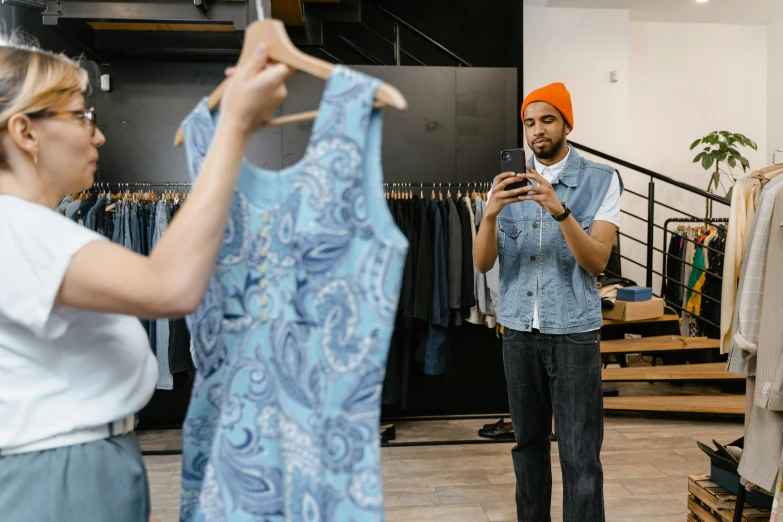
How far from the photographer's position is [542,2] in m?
6.43

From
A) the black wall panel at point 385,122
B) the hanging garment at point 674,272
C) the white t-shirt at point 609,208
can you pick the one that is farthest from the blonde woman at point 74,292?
the hanging garment at point 674,272

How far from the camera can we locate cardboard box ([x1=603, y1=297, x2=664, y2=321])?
477 cm

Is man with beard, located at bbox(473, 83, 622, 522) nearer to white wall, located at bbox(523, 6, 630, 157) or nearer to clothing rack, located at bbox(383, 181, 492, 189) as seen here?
clothing rack, located at bbox(383, 181, 492, 189)

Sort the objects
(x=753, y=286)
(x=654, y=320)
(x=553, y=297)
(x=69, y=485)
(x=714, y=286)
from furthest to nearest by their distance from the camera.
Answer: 1. (x=714, y=286)
2. (x=654, y=320)
3. (x=553, y=297)
4. (x=753, y=286)
5. (x=69, y=485)

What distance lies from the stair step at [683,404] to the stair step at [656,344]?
0.38 m

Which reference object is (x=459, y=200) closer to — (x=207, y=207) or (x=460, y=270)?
(x=460, y=270)

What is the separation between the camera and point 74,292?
0.75 metres

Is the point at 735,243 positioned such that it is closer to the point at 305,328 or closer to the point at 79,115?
the point at 305,328

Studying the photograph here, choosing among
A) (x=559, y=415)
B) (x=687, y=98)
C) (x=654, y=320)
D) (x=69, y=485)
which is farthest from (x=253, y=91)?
(x=687, y=98)

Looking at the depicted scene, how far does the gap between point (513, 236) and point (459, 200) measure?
68.7 inches

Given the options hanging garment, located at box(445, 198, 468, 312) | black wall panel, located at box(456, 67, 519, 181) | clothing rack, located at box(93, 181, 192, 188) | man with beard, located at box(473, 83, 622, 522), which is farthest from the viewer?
black wall panel, located at box(456, 67, 519, 181)

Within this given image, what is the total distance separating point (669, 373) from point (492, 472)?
6.58ft

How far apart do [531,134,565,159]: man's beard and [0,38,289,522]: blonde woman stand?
1507mm

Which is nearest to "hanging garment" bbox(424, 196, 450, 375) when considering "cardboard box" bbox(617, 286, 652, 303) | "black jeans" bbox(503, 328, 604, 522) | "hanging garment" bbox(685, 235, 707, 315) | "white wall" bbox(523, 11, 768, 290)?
"black jeans" bbox(503, 328, 604, 522)
